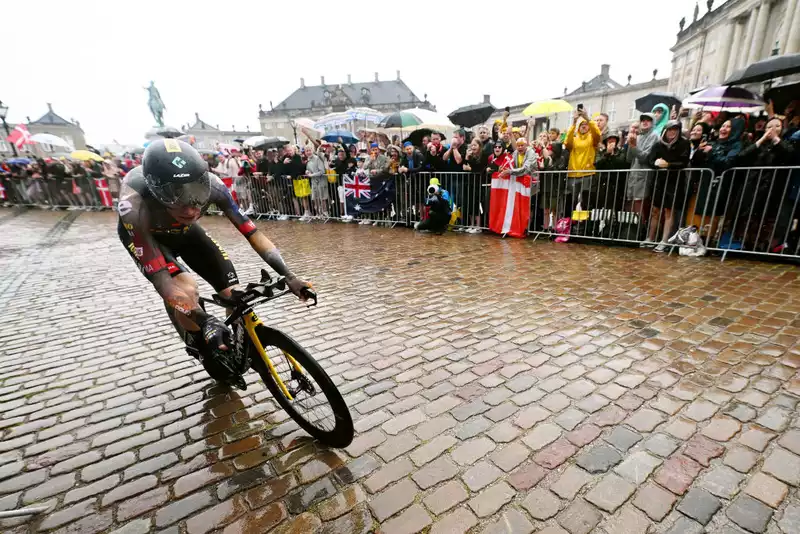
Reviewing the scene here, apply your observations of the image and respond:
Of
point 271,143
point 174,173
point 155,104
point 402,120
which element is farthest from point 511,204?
point 155,104

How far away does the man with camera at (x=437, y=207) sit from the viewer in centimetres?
901

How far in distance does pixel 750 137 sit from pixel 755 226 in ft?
6.13

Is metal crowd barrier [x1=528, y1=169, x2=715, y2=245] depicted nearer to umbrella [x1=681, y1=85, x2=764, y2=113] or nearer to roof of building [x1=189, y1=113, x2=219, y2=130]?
umbrella [x1=681, y1=85, x2=764, y2=113]

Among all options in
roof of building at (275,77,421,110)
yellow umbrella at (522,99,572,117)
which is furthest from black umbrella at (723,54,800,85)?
roof of building at (275,77,421,110)

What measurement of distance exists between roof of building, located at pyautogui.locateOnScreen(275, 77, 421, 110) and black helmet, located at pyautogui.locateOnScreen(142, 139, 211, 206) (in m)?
93.0

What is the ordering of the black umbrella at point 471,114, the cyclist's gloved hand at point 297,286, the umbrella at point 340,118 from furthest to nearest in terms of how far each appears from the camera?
the umbrella at point 340,118, the black umbrella at point 471,114, the cyclist's gloved hand at point 297,286

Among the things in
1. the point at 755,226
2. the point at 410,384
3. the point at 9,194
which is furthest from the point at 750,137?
the point at 9,194

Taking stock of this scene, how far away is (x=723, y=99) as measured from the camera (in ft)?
22.5

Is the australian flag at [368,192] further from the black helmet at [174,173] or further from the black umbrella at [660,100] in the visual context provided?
the black helmet at [174,173]

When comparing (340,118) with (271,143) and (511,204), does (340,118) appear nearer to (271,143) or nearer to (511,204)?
(271,143)

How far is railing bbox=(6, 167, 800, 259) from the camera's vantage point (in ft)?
19.0

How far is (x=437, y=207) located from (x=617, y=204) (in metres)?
3.72

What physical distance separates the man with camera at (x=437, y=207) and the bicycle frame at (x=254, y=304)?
22.7ft

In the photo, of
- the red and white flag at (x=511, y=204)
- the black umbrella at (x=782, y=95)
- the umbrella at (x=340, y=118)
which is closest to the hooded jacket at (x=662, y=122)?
the black umbrella at (x=782, y=95)
